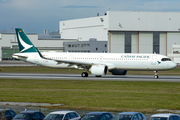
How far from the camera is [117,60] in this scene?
51.2 m

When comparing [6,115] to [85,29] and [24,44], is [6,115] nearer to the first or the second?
[24,44]

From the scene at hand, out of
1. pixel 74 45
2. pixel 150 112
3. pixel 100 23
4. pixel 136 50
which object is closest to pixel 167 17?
pixel 136 50

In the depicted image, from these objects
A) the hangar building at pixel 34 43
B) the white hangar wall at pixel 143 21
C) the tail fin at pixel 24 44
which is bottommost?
the tail fin at pixel 24 44

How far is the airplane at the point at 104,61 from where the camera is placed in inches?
1971

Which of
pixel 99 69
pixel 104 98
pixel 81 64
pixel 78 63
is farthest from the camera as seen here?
pixel 81 64

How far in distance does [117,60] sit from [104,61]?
2.26 metres

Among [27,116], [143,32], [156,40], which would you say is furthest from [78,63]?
[156,40]

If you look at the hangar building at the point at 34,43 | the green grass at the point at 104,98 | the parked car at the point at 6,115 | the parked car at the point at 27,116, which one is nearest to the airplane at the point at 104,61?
the green grass at the point at 104,98

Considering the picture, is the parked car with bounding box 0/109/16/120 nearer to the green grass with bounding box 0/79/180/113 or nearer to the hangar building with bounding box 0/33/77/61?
the green grass with bounding box 0/79/180/113

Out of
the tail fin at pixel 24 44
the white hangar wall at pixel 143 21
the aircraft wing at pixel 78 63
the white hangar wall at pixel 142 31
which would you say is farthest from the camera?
the white hangar wall at pixel 142 31

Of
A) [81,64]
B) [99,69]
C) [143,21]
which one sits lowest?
[99,69]

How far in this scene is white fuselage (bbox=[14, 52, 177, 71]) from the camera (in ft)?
165

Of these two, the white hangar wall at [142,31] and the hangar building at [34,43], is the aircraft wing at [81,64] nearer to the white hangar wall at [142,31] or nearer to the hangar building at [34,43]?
the white hangar wall at [142,31]

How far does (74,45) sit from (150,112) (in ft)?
334
